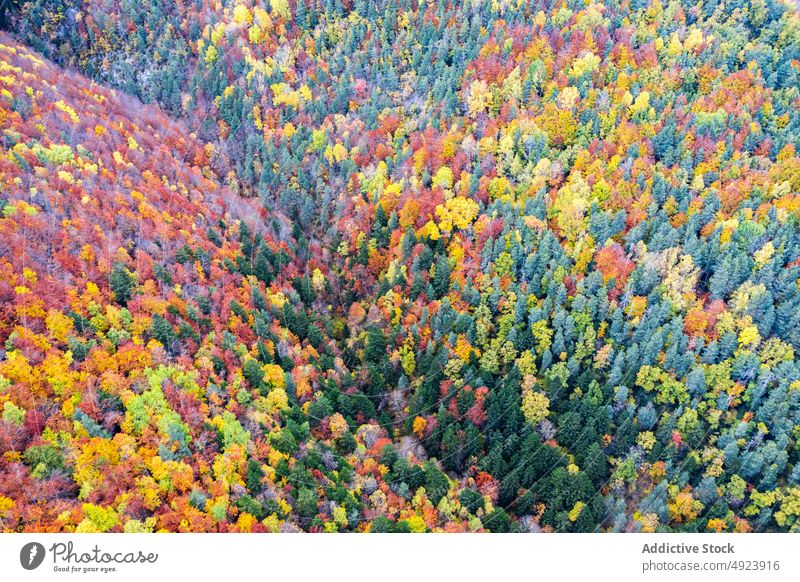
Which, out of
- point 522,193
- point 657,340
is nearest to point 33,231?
point 522,193
